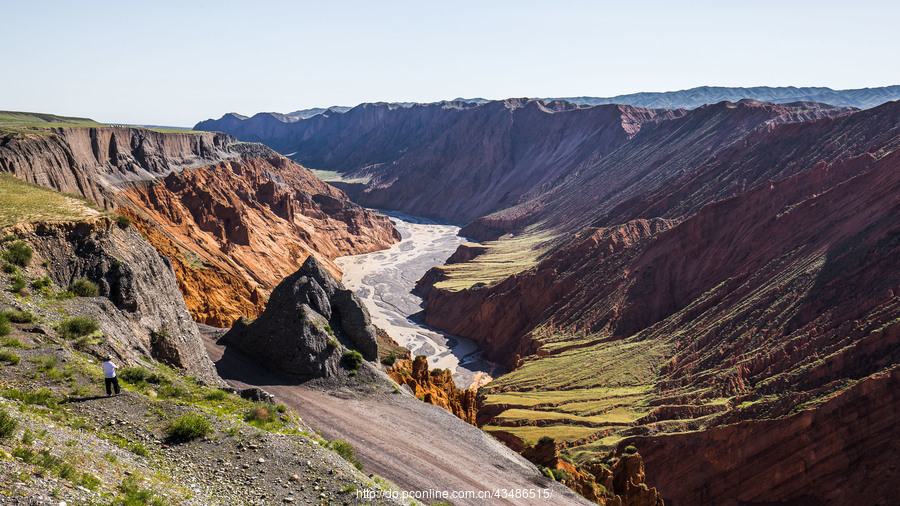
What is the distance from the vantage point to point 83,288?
19594 mm

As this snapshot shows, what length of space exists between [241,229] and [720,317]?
191ft

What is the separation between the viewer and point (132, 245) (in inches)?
880

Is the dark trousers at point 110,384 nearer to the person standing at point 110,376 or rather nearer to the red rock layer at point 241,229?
the person standing at point 110,376

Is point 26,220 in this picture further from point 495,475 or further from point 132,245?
point 495,475

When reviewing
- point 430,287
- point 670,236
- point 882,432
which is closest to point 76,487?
point 882,432

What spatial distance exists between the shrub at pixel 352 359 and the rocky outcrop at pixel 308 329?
277 millimetres

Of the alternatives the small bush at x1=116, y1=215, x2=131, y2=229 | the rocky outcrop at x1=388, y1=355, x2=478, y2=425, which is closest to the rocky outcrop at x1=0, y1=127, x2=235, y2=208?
the small bush at x1=116, y1=215, x2=131, y2=229

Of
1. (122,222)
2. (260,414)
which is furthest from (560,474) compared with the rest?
(122,222)

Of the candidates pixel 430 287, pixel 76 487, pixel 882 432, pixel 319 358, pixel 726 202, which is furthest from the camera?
pixel 430 287

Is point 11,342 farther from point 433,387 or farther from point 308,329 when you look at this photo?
point 433,387

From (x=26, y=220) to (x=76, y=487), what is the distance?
13255 mm

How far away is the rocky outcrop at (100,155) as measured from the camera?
44.3 metres

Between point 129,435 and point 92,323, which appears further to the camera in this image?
point 92,323

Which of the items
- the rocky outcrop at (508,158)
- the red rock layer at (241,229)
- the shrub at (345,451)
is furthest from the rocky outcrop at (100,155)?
the rocky outcrop at (508,158)
